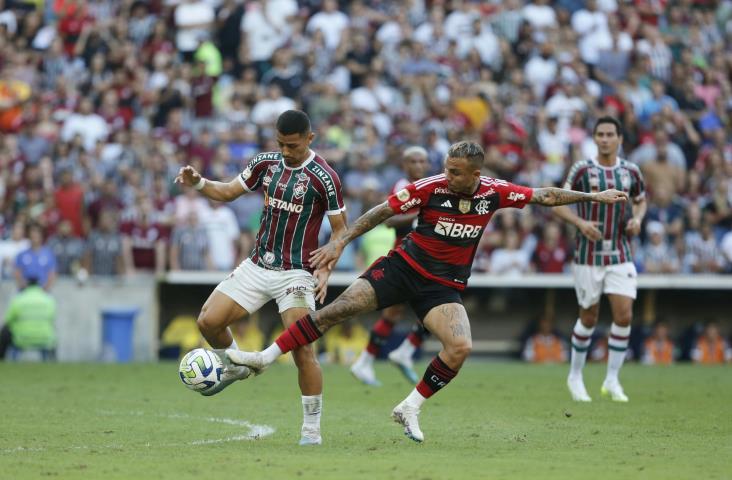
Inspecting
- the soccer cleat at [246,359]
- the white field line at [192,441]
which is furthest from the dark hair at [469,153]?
the white field line at [192,441]

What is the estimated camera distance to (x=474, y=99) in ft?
78.4

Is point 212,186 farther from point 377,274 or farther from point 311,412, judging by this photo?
point 311,412

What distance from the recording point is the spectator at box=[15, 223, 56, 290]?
64.2 ft

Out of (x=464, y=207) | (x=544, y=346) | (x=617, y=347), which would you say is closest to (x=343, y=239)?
(x=464, y=207)

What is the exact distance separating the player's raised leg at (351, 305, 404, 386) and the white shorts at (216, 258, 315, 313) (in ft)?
17.4

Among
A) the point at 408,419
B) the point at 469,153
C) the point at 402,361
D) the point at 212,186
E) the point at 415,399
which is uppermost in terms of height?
the point at 469,153

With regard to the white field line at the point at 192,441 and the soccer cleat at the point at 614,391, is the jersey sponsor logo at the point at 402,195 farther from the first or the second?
the soccer cleat at the point at 614,391

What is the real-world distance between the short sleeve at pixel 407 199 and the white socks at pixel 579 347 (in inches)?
176

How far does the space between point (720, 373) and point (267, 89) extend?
9.90m

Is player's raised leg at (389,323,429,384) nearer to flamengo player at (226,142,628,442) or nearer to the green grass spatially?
the green grass

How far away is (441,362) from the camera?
9.85 m

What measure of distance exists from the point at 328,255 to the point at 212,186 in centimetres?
128

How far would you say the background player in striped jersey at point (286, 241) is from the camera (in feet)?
32.5

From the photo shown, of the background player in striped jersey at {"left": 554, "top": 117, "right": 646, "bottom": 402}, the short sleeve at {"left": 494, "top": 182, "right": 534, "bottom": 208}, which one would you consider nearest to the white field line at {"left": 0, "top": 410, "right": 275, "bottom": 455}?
the short sleeve at {"left": 494, "top": 182, "right": 534, "bottom": 208}
